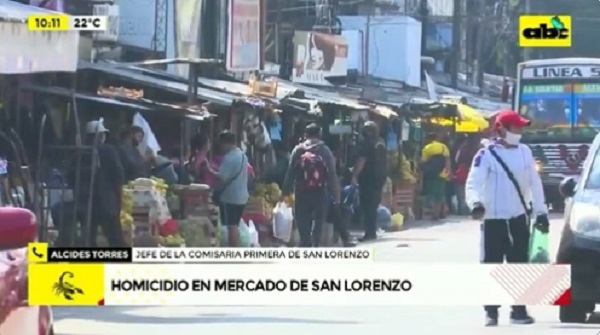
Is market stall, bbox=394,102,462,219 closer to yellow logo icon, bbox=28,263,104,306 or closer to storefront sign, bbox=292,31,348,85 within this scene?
storefront sign, bbox=292,31,348,85

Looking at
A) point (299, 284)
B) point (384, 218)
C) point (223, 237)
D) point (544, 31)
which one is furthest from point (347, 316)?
point (544, 31)

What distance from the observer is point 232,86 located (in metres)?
5.23

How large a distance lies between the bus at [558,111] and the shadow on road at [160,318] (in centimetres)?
69

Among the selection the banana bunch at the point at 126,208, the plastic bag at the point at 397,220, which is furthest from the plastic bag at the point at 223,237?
the plastic bag at the point at 397,220

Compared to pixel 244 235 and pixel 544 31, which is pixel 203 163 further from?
pixel 544 31

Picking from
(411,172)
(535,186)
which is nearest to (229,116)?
(411,172)

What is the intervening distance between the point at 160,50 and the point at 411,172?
75cm

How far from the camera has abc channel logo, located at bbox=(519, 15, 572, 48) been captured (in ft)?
17.0

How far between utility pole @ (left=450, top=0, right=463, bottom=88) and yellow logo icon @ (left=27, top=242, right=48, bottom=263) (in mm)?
1176

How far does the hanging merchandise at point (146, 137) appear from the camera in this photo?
516cm

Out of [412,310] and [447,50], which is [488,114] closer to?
[447,50]

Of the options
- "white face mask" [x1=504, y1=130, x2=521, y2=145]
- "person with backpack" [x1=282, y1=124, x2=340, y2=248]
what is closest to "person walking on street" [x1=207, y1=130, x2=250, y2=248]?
"person with backpack" [x1=282, y1=124, x2=340, y2=248]

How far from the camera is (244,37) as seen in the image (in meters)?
5.23

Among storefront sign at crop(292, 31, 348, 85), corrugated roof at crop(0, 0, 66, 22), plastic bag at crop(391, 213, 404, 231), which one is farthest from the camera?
plastic bag at crop(391, 213, 404, 231)
